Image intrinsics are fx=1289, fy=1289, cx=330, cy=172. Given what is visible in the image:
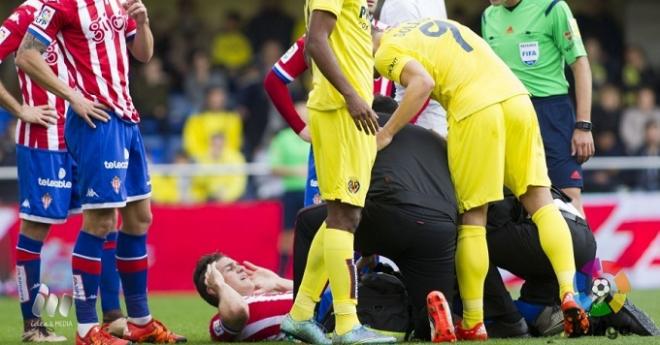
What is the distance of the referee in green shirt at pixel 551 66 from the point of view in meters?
8.55

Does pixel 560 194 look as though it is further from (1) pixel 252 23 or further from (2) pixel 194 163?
(1) pixel 252 23

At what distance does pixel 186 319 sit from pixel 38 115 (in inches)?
85.4

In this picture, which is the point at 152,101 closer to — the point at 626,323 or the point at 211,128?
the point at 211,128

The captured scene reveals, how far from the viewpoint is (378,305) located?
23.5ft

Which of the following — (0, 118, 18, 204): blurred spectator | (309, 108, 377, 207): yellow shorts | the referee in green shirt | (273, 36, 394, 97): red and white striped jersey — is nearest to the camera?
(309, 108, 377, 207): yellow shorts

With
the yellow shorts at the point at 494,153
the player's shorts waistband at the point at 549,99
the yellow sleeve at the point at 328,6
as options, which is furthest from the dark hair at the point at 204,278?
the player's shorts waistband at the point at 549,99

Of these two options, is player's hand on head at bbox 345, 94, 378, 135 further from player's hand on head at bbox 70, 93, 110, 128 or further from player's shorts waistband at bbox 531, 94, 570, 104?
player's shorts waistband at bbox 531, 94, 570, 104

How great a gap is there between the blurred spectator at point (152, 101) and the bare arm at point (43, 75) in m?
8.86

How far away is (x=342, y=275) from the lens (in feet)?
21.8

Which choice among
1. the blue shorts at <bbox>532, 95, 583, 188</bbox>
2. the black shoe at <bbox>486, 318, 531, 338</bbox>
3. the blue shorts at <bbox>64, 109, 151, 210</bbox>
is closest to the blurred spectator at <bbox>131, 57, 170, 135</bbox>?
the blue shorts at <bbox>532, 95, 583, 188</bbox>

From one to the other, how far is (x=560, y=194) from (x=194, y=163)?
24.8ft

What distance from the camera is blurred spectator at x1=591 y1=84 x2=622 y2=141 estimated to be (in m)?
16.2

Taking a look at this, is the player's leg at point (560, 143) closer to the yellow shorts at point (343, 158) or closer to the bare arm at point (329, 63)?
the yellow shorts at point (343, 158)

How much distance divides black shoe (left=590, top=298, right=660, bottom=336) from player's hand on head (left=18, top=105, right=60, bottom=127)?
12.0 feet
